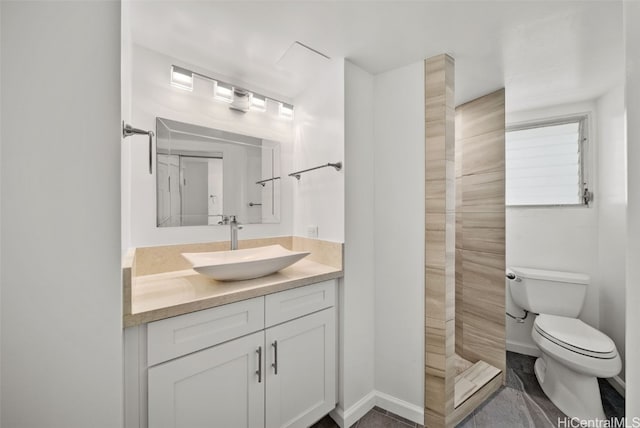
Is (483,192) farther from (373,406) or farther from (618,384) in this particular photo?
(373,406)

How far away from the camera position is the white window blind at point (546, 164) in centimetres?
217

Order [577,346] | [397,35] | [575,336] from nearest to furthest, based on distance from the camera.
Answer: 1. [397,35]
2. [577,346]
3. [575,336]

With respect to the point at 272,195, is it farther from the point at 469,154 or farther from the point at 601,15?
the point at 601,15

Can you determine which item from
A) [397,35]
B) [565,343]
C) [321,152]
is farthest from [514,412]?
[397,35]

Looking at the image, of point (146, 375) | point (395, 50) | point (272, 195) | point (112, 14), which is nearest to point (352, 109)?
point (395, 50)

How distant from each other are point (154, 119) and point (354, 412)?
81.7 inches

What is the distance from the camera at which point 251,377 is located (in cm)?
117

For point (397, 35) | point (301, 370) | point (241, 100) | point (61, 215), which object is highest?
point (397, 35)

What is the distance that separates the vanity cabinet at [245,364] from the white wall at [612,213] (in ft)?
6.97

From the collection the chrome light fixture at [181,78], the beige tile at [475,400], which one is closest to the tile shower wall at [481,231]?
the beige tile at [475,400]

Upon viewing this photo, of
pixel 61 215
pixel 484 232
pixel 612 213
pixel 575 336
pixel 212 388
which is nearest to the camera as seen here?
pixel 61 215

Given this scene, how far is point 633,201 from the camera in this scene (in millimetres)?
439

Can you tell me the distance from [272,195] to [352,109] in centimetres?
83

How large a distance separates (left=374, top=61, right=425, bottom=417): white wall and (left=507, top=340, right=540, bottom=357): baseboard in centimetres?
143
